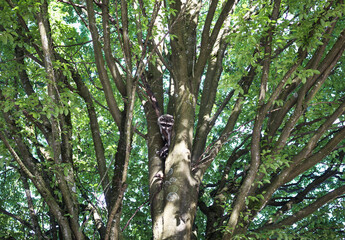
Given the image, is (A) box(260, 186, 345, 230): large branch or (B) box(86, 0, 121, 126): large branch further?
(A) box(260, 186, 345, 230): large branch

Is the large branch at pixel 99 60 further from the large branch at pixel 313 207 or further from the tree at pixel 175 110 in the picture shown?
the large branch at pixel 313 207

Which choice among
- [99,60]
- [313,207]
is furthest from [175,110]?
[313,207]

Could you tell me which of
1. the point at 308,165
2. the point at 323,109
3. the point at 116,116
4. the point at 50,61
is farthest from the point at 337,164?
the point at 50,61

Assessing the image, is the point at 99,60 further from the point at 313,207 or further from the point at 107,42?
the point at 313,207

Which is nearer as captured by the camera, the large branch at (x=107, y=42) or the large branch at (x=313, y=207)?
the large branch at (x=107, y=42)

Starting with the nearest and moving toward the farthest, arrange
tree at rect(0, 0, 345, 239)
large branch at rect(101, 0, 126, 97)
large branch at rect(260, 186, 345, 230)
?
tree at rect(0, 0, 345, 239) < large branch at rect(101, 0, 126, 97) < large branch at rect(260, 186, 345, 230)

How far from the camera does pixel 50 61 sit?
4039 mm

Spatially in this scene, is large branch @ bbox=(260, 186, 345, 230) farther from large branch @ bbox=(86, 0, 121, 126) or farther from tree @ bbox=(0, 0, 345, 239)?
large branch @ bbox=(86, 0, 121, 126)

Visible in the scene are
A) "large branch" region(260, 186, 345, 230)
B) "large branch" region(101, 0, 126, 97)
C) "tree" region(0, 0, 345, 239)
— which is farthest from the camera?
"large branch" region(260, 186, 345, 230)

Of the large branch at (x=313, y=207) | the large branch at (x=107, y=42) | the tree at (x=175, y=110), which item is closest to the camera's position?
the tree at (x=175, y=110)

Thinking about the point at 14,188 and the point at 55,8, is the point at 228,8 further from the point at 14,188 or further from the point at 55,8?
the point at 14,188

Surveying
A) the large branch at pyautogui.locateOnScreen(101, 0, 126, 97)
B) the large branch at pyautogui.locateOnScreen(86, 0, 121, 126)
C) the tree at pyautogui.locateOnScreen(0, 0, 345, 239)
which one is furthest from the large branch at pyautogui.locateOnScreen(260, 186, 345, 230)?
the large branch at pyautogui.locateOnScreen(101, 0, 126, 97)

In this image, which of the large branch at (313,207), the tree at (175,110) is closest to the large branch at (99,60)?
the tree at (175,110)

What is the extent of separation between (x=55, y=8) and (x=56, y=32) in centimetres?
55
